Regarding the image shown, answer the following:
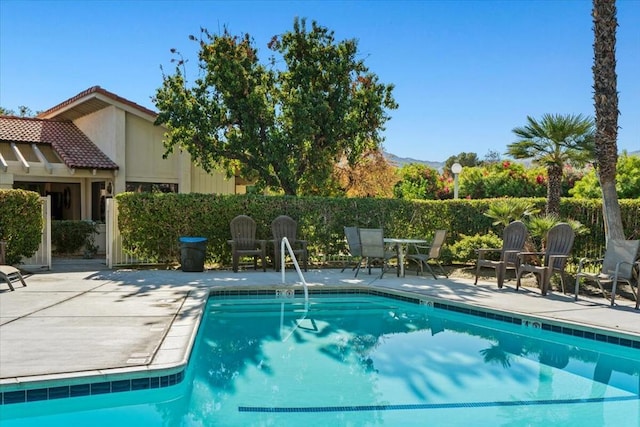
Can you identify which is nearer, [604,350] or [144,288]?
[604,350]

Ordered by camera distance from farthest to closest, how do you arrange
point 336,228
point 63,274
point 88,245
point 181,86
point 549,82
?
point 549,82 → point 88,245 → point 181,86 → point 336,228 → point 63,274

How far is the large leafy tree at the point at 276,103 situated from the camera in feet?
50.8

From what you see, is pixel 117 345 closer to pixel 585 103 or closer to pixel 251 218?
pixel 251 218

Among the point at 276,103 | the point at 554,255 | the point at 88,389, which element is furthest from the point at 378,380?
the point at 276,103

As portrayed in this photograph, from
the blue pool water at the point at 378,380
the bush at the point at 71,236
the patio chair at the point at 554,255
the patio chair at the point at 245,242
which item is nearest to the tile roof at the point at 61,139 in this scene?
the bush at the point at 71,236

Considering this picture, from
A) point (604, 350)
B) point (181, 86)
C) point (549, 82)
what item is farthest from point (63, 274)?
point (549, 82)

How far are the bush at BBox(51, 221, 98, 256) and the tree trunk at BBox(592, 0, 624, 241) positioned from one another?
15.0 meters

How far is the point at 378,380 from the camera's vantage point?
597cm

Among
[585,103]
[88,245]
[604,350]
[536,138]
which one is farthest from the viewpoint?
[88,245]

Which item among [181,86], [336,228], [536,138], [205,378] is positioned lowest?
[205,378]

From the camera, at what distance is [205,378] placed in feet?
19.3

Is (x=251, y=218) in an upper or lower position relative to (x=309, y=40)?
lower

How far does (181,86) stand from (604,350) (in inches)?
531

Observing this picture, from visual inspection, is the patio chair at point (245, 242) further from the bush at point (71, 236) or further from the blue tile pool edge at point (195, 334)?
the bush at point (71, 236)
